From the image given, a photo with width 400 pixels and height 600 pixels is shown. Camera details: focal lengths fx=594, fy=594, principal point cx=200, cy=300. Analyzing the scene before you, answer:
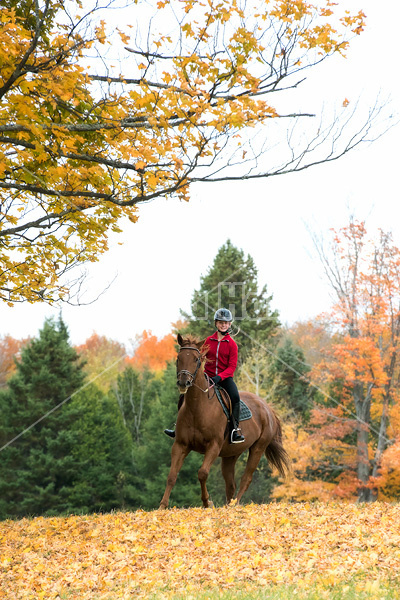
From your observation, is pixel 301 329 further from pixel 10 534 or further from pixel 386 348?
pixel 10 534

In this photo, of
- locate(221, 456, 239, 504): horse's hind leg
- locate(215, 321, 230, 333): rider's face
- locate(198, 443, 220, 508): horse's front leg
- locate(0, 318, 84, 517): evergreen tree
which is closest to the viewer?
locate(198, 443, 220, 508): horse's front leg

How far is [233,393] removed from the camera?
10422 millimetres

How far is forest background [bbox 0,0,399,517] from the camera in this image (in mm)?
8016

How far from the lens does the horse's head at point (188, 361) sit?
8.82 metres

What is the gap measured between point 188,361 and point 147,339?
1722 inches

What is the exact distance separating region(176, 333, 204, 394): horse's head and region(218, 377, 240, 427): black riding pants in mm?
1268

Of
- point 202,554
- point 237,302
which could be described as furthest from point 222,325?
point 237,302

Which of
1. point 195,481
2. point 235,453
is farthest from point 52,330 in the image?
point 235,453

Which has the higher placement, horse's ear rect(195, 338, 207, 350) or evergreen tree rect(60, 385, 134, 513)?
horse's ear rect(195, 338, 207, 350)

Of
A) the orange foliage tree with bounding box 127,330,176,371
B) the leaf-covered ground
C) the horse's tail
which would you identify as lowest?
the leaf-covered ground

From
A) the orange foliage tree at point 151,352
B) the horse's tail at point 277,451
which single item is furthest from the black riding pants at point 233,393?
the orange foliage tree at point 151,352

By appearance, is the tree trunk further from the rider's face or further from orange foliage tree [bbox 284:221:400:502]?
the rider's face

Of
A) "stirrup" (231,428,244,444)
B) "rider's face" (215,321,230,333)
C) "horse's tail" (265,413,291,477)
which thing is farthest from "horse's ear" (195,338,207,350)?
"horse's tail" (265,413,291,477)

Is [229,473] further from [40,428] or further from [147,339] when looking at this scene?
[147,339]
